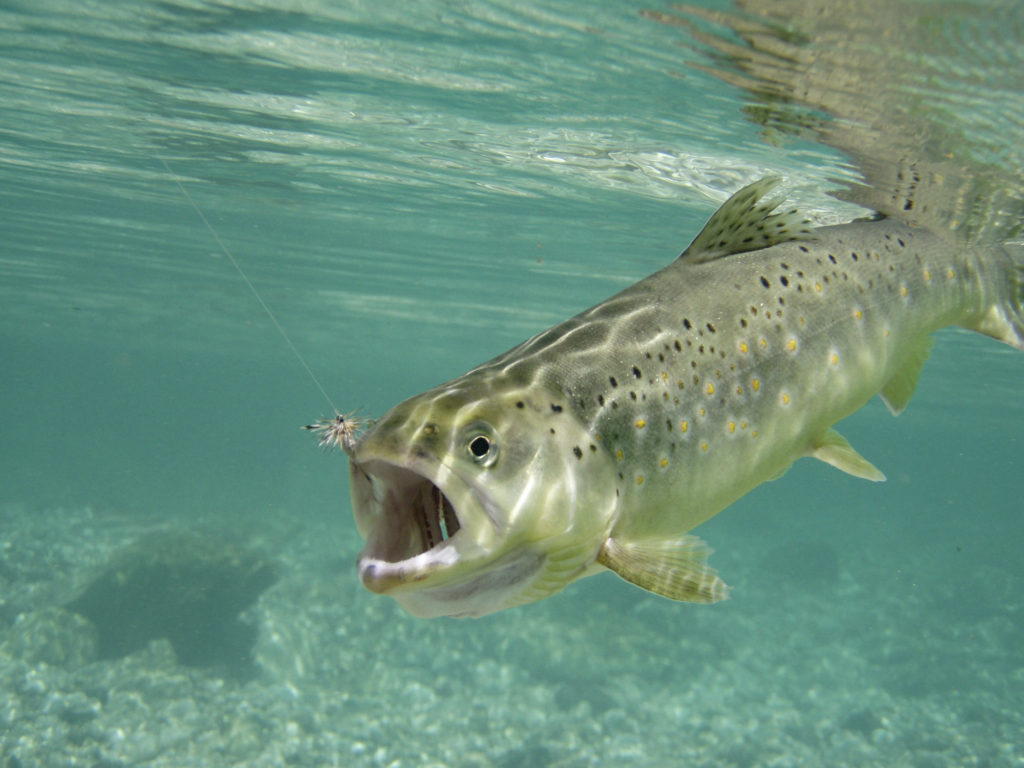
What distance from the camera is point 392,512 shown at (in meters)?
2.76

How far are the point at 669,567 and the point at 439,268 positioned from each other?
2296 cm

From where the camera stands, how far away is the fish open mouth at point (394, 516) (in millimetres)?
2504

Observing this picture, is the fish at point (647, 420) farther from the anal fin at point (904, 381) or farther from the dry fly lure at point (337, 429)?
the dry fly lure at point (337, 429)

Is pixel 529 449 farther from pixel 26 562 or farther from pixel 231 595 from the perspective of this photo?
pixel 26 562

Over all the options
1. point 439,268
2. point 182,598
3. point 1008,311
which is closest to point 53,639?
point 182,598

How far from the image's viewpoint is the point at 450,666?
17438 mm

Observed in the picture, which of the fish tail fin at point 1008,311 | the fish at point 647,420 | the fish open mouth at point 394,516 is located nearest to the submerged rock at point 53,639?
the fish open mouth at point 394,516

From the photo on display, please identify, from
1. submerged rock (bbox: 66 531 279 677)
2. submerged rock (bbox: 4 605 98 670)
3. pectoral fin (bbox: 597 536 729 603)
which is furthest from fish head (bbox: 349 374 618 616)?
submerged rock (bbox: 4 605 98 670)

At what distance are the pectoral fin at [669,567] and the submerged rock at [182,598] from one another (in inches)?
619

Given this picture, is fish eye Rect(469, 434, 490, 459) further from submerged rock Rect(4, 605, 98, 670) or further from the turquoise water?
submerged rock Rect(4, 605, 98, 670)

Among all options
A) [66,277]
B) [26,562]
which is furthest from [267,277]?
[26,562]

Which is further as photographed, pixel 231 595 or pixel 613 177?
pixel 231 595

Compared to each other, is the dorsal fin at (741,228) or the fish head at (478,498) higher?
the dorsal fin at (741,228)

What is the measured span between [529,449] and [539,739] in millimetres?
13700
